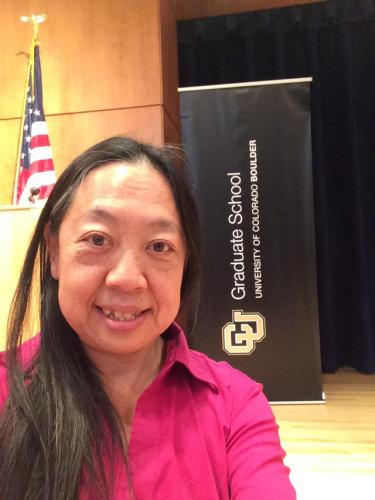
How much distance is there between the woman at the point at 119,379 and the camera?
68cm

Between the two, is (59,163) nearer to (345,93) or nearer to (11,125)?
(11,125)

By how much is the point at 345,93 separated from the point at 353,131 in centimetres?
32

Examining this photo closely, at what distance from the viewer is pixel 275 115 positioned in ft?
8.98

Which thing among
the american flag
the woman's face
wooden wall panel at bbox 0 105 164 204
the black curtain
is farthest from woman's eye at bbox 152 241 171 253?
the black curtain

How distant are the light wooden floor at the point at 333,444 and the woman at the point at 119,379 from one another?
1258 millimetres

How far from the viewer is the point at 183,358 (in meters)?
0.81

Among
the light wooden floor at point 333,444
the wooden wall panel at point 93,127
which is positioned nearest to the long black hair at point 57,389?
the light wooden floor at point 333,444

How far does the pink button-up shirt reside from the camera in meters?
0.68

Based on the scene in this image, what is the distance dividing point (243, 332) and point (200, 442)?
2031 mm

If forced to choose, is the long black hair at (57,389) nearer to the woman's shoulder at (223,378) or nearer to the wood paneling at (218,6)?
the woman's shoulder at (223,378)

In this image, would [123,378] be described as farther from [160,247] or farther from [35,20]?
[35,20]

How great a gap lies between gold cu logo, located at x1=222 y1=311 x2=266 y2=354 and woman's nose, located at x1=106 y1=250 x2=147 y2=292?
206 cm

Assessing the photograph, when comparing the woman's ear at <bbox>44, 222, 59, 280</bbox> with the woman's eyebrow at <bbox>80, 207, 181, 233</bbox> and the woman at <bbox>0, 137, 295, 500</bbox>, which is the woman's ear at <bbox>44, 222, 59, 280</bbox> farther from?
the woman's eyebrow at <bbox>80, 207, 181, 233</bbox>

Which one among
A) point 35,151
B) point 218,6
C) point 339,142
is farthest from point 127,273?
point 218,6
